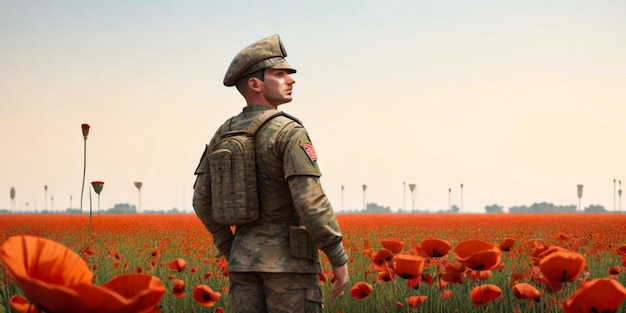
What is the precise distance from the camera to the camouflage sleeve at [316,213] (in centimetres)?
328

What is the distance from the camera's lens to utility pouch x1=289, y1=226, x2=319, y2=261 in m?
3.43

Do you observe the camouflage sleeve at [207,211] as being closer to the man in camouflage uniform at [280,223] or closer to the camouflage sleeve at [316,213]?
the man in camouflage uniform at [280,223]

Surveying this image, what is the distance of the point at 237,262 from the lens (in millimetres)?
3562

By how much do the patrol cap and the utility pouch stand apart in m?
0.95

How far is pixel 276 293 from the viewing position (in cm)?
347

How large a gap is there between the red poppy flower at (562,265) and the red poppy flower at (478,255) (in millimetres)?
289

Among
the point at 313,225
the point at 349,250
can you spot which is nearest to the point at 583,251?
the point at 349,250

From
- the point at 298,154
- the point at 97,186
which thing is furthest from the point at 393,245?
the point at 97,186

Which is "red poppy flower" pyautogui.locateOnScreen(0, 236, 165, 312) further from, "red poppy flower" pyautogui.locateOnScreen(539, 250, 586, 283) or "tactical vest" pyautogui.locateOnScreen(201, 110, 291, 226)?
"tactical vest" pyautogui.locateOnScreen(201, 110, 291, 226)

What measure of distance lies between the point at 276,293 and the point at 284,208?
1.47 ft

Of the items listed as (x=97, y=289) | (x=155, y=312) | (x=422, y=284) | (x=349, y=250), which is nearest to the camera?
(x=97, y=289)

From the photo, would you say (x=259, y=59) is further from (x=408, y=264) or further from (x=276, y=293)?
(x=408, y=264)

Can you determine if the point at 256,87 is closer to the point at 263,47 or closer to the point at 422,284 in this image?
the point at 263,47

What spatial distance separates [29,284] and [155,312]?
592 millimetres
